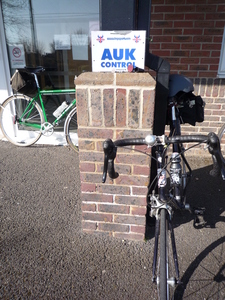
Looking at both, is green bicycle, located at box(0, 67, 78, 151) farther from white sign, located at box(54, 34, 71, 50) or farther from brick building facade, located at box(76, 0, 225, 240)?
brick building facade, located at box(76, 0, 225, 240)

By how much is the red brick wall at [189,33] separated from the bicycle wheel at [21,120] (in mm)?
2275

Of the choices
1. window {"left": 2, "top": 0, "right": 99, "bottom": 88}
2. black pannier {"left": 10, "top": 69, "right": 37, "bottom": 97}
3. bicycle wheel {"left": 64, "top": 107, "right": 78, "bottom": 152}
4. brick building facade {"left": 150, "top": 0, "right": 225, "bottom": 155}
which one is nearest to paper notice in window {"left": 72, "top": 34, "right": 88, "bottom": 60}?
window {"left": 2, "top": 0, "right": 99, "bottom": 88}

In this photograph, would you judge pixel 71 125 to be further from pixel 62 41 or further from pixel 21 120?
pixel 62 41

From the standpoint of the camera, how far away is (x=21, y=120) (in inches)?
179

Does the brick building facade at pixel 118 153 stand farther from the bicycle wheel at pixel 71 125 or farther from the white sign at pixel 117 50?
the bicycle wheel at pixel 71 125

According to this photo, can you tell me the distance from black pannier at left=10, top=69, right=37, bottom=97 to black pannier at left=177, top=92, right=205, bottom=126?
106 inches

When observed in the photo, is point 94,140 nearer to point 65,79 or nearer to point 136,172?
point 136,172

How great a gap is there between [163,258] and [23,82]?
352 cm

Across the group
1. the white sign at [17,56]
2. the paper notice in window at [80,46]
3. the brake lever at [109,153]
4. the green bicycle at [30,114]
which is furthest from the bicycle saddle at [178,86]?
the white sign at [17,56]

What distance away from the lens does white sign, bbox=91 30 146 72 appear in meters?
1.87

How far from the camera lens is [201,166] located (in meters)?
3.83

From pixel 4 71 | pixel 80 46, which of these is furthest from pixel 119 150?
pixel 4 71

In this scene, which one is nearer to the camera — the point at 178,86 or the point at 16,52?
the point at 178,86

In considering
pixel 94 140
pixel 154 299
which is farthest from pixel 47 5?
pixel 154 299
